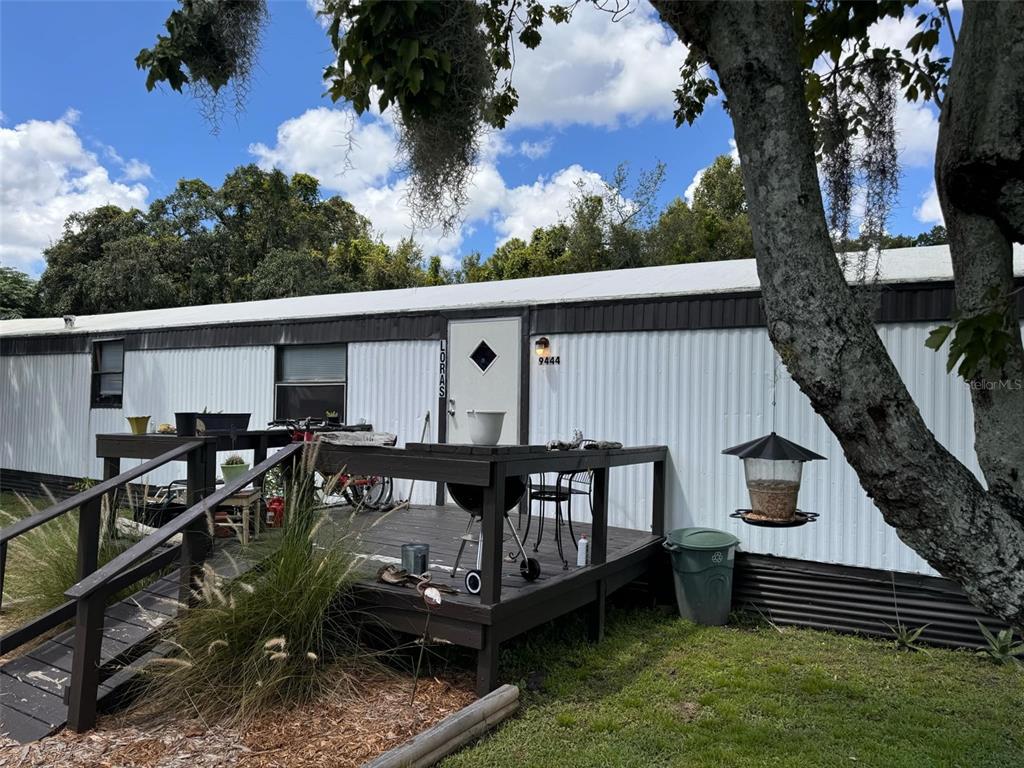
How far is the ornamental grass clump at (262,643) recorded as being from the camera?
3.38 m

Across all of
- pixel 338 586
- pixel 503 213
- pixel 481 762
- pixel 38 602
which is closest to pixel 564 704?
pixel 481 762

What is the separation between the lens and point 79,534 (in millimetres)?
4270

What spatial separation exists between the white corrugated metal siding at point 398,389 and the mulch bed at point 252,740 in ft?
12.8

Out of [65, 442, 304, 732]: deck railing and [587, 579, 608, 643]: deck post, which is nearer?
[65, 442, 304, 732]: deck railing

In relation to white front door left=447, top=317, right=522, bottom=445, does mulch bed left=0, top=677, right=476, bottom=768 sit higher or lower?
lower

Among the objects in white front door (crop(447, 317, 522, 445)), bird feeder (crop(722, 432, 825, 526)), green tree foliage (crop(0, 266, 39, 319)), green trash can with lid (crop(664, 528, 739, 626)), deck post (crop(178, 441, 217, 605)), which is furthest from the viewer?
green tree foliage (crop(0, 266, 39, 319))

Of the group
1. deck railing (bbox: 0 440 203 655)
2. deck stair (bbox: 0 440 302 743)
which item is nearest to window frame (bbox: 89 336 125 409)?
deck stair (bbox: 0 440 302 743)

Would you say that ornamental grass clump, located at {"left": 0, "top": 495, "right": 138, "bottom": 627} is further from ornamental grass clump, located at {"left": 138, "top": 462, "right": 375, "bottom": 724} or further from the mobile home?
the mobile home

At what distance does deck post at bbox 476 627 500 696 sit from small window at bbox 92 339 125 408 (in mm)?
8149

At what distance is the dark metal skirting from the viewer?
493 cm

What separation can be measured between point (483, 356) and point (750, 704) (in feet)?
13.0

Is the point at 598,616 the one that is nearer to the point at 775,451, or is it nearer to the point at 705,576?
the point at 705,576

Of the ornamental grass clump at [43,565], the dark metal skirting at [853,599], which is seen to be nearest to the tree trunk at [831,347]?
the dark metal skirting at [853,599]

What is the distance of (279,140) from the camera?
6.41 metres
